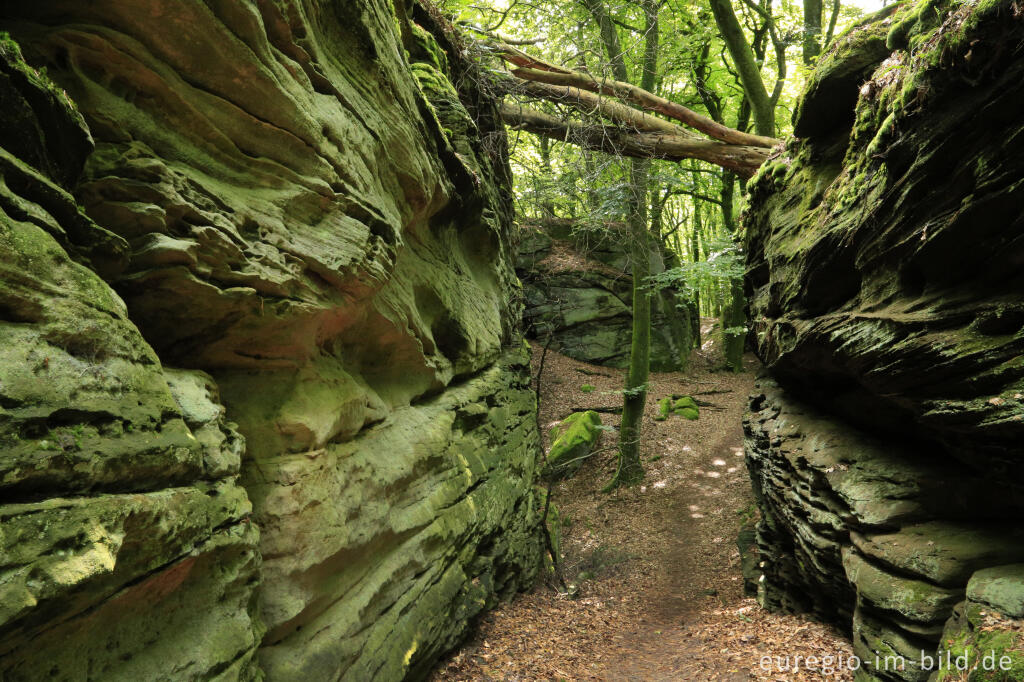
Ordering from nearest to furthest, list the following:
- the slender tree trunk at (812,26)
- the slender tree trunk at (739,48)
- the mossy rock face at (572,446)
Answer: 1. the slender tree trunk at (739,48)
2. the slender tree trunk at (812,26)
3. the mossy rock face at (572,446)

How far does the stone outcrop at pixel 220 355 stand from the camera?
243 centimetres

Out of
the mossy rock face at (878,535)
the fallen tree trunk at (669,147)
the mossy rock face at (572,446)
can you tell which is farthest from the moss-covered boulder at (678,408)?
the fallen tree trunk at (669,147)

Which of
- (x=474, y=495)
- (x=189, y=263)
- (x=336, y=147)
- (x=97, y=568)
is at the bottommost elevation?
(x=474, y=495)

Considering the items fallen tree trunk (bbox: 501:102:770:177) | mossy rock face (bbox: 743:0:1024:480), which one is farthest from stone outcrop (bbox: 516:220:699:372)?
mossy rock face (bbox: 743:0:1024:480)

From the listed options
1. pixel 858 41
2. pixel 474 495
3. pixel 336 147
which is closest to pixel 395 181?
pixel 336 147

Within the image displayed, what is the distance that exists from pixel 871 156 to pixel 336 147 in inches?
228

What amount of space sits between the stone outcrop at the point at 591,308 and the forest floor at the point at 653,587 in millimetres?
2874

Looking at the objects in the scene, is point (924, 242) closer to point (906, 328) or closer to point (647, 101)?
point (906, 328)

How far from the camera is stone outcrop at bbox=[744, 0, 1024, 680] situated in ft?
13.1

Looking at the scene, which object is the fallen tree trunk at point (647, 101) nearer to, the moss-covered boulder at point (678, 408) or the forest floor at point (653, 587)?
the forest floor at point (653, 587)

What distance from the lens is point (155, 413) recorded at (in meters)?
2.96

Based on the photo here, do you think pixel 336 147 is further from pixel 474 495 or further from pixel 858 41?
pixel 858 41

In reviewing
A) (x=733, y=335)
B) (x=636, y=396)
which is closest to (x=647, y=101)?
(x=636, y=396)

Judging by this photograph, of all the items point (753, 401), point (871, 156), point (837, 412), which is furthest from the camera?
point (753, 401)
